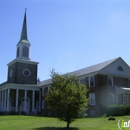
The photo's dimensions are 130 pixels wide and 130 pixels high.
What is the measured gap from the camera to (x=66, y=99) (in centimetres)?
1605

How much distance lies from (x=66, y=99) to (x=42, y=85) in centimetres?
3091

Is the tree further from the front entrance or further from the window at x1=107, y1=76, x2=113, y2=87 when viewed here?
the front entrance

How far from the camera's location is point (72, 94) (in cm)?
1623

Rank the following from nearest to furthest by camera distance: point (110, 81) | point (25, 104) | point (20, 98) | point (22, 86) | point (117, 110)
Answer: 1. point (117, 110)
2. point (110, 81)
3. point (22, 86)
4. point (25, 104)
5. point (20, 98)

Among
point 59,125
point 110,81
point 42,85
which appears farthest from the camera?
point 42,85

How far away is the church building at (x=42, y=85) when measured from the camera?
33.7 metres

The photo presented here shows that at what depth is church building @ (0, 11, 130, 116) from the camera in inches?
1326

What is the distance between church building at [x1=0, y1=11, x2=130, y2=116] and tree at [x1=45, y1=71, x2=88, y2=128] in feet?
39.5

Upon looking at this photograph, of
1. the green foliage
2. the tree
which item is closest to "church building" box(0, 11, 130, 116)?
the green foliage

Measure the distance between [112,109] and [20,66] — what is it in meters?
24.8

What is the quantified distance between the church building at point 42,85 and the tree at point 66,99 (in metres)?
12.0

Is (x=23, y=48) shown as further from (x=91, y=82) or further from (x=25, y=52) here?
(x=91, y=82)

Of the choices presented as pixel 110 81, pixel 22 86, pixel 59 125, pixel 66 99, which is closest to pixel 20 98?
pixel 22 86

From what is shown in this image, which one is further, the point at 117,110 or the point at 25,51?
the point at 25,51
